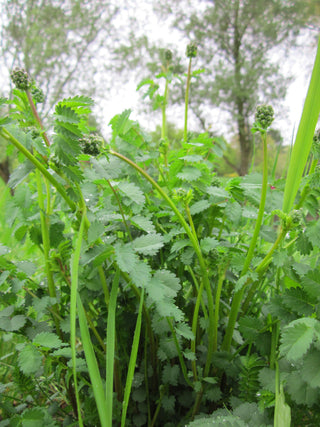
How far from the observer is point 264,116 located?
0.51m

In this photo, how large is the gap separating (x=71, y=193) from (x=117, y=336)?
0.40 meters

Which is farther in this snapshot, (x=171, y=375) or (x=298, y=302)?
(x=171, y=375)

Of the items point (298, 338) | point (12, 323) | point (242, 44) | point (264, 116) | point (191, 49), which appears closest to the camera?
point (298, 338)

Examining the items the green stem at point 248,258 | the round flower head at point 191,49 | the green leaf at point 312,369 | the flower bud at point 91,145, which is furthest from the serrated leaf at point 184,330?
the round flower head at point 191,49

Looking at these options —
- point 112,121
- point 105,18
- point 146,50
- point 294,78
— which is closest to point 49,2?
point 105,18

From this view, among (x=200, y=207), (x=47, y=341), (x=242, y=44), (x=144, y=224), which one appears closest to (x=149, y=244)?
(x=144, y=224)

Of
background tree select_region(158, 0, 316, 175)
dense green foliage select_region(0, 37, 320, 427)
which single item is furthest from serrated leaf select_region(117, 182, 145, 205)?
background tree select_region(158, 0, 316, 175)

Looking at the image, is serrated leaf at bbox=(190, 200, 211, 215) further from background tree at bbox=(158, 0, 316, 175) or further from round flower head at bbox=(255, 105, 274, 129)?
background tree at bbox=(158, 0, 316, 175)

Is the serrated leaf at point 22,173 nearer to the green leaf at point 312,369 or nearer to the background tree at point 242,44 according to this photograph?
the green leaf at point 312,369

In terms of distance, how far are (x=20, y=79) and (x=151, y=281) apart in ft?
1.45

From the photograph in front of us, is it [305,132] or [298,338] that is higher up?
[305,132]

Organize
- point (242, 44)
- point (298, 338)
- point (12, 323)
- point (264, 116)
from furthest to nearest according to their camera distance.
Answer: point (242, 44) → point (12, 323) → point (264, 116) → point (298, 338)

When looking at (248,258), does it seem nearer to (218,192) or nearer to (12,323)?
(218,192)

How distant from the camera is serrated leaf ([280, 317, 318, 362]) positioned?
387 mm
